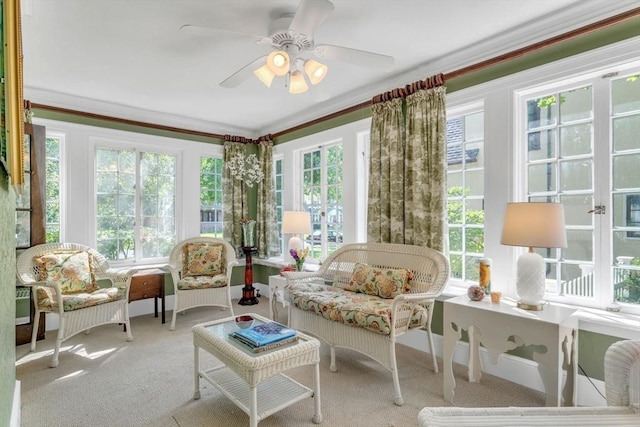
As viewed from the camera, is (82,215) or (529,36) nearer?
(529,36)

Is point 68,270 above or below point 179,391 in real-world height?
above

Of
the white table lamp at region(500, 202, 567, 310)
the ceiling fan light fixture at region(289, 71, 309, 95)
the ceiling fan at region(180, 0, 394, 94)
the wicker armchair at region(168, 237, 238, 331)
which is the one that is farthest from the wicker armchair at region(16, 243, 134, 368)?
the white table lamp at region(500, 202, 567, 310)

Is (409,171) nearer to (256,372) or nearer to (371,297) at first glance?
(371,297)

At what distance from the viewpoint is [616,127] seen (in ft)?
7.24

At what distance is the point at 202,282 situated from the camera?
3791mm

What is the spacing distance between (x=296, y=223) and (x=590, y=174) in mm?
2661

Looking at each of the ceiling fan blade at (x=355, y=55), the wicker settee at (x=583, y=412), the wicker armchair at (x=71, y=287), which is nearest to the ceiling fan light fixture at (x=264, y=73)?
the ceiling fan blade at (x=355, y=55)

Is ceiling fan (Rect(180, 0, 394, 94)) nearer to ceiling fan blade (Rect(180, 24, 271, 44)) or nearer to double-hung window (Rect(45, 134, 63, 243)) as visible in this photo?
ceiling fan blade (Rect(180, 24, 271, 44))

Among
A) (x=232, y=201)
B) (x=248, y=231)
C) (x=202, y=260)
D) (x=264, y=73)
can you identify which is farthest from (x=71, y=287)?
(x=264, y=73)

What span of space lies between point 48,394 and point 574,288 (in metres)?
3.68

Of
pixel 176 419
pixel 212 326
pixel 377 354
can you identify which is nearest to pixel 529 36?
pixel 377 354

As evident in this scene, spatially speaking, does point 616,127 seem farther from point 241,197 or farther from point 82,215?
point 82,215

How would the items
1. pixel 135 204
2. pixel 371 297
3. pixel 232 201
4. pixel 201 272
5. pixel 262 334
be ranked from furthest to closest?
pixel 232 201
pixel 135 204
pixel 201 272
pixel 371 297
pixel 262 334

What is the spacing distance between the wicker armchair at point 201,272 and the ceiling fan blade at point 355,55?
2640 mm
